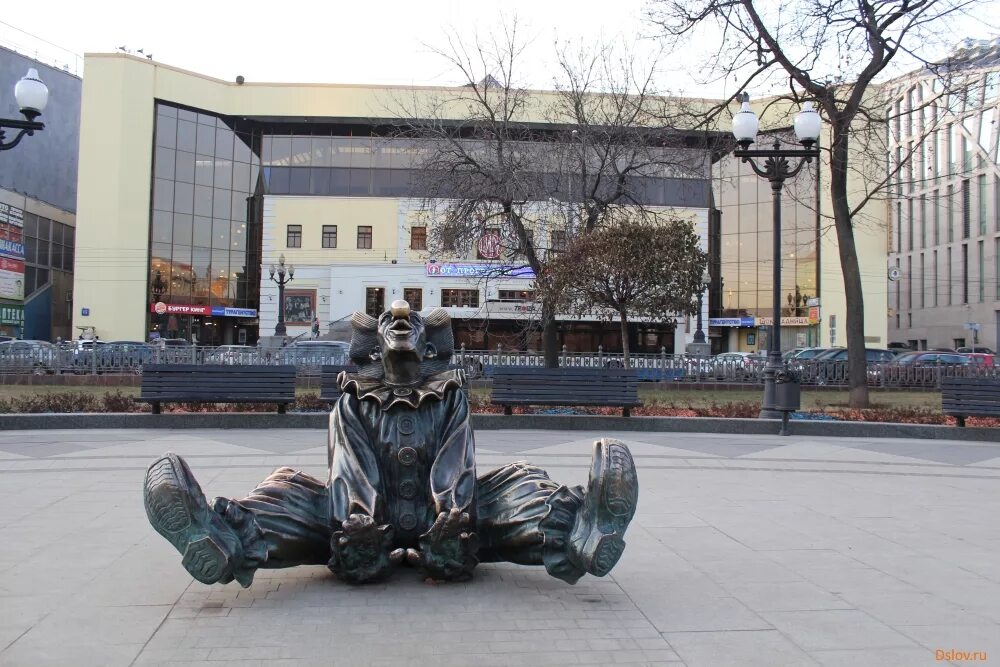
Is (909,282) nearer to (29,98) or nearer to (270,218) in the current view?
(270,218)

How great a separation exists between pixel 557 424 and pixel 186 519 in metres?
9.91

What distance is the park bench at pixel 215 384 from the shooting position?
12.2 meters

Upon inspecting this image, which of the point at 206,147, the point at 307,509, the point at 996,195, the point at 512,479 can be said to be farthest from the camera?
the point at 996,195

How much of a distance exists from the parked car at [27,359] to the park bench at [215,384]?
12843 millimetres

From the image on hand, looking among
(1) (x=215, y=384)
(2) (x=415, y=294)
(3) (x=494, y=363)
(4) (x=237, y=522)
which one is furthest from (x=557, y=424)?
(2) (x=415, y=294)

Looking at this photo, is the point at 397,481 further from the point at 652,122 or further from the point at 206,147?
the point at 206,147

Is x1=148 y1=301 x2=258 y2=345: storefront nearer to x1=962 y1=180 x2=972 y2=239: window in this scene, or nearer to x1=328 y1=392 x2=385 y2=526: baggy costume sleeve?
x1=328 y1=392 x2=385 y2=526: baggy costume sleeve

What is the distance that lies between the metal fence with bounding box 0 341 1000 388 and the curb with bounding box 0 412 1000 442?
8501 mm

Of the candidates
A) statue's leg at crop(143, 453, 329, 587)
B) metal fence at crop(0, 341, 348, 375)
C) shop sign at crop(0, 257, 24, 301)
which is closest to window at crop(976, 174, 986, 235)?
metal fence at crop(0, 341, 348, 375)

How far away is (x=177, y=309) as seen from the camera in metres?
48.1

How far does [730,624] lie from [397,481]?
1.76 metres

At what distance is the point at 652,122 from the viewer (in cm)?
2416

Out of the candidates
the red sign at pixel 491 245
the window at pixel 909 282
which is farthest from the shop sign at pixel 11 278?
the window at pixel 909 282

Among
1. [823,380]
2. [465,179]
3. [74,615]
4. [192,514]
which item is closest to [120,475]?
[74,615]
